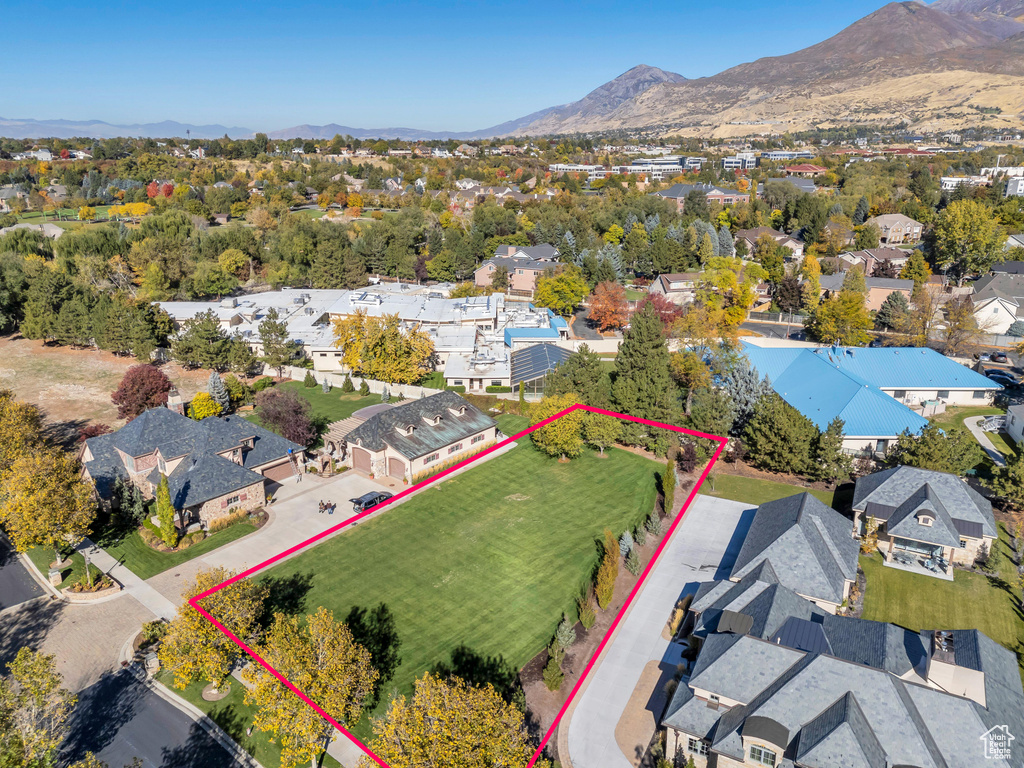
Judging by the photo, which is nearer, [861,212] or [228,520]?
[228,520]

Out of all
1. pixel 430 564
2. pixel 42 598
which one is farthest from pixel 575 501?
pixel 42 598

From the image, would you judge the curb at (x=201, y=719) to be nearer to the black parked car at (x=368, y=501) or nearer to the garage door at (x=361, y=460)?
the black parked car at (x=368, y=501)

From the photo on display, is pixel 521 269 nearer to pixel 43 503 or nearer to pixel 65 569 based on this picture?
pixel 65 569

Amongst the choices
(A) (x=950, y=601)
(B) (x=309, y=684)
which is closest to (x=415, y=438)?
(B) (x=309, y=684)

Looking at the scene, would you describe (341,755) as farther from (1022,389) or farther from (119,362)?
(1022,389)

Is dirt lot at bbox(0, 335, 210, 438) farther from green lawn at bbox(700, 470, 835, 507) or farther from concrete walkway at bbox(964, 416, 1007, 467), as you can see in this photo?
concrete walkway at bbox(964, 416, 1007, 467)

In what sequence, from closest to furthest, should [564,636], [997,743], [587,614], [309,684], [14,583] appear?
[997,743] → [309,684] → [564,636] → [587,614] → [14,583]

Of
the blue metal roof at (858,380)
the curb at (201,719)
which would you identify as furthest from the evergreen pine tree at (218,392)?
the blue metal roof at (858,380)
